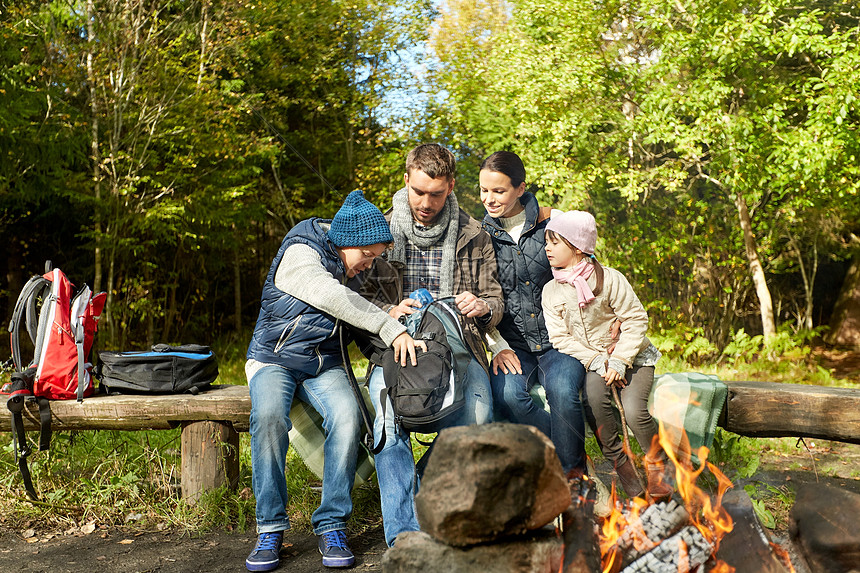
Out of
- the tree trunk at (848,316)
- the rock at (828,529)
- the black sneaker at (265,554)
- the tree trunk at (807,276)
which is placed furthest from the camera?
the tree trunk at (848,316)

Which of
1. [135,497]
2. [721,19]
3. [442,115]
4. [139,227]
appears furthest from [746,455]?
[442,115]

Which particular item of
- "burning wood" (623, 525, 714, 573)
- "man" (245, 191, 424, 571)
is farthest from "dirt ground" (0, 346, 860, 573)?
"burning wood" (623, 525, 714, 573)

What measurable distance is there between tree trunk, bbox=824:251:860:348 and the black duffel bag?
31.2 ft

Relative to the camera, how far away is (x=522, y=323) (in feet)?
11.7

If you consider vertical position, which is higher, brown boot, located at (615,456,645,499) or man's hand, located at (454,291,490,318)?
man's hand, located at (454,291,490,318)

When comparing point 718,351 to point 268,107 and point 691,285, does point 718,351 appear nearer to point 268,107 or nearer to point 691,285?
point 691,285

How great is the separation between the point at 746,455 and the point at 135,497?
3331 millimetres

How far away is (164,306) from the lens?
38.5ft

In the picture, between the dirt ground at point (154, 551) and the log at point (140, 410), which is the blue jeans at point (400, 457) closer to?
the dirt ground at point (154, 551)

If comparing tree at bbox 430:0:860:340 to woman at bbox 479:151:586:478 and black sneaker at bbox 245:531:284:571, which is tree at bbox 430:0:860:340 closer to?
woman at bbox 479:151:586:478

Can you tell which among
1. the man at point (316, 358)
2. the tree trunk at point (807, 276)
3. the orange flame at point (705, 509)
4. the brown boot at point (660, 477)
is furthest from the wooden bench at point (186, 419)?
the tree trunk at point (807, 276)

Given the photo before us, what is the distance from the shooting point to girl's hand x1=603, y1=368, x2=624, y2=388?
3.17 metres

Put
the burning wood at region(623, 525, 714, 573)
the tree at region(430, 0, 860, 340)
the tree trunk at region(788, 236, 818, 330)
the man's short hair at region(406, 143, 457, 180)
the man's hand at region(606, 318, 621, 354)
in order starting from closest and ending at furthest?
the burning wood at region(623, 525, 714, 573)
the man's hand at region(606, 318, 621, 354)
the man's short hair at region(406, 143, 457, 180)
the tree at region(430, 0, 860, 340)
the tree trunk at region(788, 236, 818, 330)

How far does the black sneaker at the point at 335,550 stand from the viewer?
306cm
